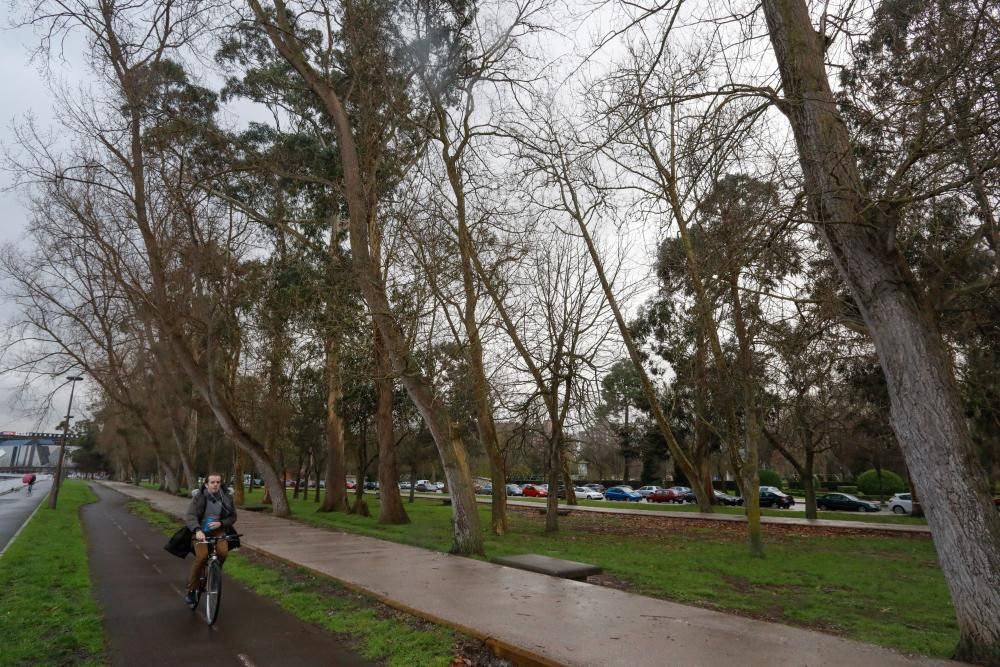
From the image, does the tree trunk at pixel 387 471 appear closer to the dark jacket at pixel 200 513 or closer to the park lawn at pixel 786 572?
the park lawn at pixel 786 572

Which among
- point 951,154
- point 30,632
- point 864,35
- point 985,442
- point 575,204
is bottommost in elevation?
point 30,632

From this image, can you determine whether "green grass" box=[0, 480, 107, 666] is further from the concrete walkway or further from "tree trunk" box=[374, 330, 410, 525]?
"tree trunk" box=[374, 330, 410, 525]

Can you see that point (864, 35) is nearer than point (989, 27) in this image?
No

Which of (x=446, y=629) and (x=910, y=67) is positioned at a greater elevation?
(x=910, y=67)

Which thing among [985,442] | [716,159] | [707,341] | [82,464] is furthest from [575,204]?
[82,464]

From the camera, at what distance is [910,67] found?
6348 mm

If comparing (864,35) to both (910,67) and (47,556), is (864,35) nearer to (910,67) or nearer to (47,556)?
(910,67)

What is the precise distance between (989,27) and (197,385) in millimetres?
24495

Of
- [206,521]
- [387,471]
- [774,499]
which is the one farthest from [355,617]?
[774,499]

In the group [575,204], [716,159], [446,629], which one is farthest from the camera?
[575,204]

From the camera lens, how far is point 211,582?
725 cm

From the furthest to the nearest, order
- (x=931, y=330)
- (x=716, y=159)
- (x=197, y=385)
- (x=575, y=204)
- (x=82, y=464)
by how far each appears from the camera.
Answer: (x=82, y=464) → (x=197, y=385) → (x=575, y=204) → (x=716, y=159) → (x=931, y=330)

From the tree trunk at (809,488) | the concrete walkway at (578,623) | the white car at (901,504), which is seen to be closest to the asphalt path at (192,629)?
the concrete walkway at (578,623)

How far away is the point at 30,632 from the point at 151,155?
62.9 feet
